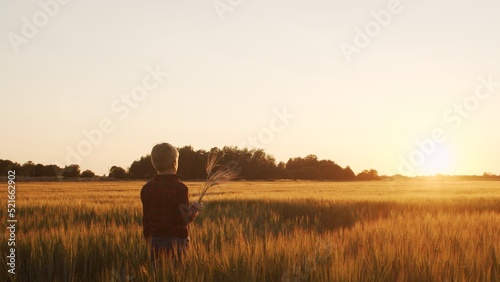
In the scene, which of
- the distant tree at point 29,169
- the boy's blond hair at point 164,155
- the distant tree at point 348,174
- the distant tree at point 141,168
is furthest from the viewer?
the distant tree at point 348,174

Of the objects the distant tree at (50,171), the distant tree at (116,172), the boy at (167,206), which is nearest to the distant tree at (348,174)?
the distant tree at (116,172)

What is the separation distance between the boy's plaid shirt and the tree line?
63599 mm

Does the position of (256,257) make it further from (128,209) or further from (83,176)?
(83,176)

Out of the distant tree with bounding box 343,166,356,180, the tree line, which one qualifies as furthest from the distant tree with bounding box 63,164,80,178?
the distant tree with bounding box 343,166,356,180

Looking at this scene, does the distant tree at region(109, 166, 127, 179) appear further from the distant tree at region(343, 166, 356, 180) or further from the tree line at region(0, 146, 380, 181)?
the distant tree at region(343, 166, 356, 180)

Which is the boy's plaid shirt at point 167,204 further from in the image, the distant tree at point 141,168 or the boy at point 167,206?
the distant tree at point 141,168

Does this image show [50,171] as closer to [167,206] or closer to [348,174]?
[348,174]

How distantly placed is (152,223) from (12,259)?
5.33 feet

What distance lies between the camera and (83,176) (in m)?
72.2

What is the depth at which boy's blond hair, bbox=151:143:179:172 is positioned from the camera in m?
4.67

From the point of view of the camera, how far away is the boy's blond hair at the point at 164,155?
4.67m

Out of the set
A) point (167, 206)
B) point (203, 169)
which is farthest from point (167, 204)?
point (203, 169)

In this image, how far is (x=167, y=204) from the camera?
15.7 feet

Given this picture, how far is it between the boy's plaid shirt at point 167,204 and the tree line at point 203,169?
63.6 metres
